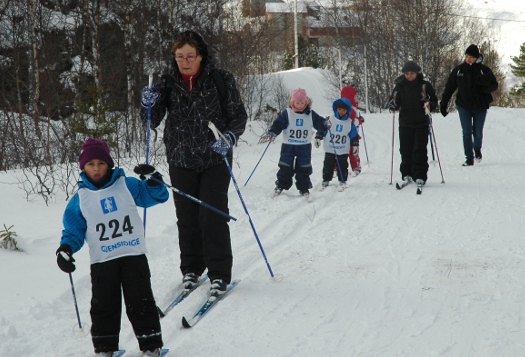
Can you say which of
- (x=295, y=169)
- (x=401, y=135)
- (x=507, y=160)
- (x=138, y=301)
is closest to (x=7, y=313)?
(x=138, y=301)

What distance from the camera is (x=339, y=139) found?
8.80 m

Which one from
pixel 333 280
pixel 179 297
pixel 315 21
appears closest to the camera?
pixel 179 297

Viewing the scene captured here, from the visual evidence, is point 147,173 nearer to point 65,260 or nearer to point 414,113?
point 65,260

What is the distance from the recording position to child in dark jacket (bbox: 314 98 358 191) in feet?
28.5

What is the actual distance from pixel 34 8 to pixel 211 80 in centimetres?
1473

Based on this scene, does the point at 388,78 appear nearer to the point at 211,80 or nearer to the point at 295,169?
the point at 295,169

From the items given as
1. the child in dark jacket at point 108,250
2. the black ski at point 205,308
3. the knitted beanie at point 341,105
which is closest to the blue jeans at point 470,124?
the knitted beanie at point 341,105

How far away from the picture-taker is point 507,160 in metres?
10.4

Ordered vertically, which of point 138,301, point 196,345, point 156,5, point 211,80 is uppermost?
point 156,5

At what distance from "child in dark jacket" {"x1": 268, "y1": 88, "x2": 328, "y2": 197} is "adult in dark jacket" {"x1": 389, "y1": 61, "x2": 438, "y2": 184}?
1.14 metres

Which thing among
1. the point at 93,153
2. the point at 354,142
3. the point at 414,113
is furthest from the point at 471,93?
the point at 93,153

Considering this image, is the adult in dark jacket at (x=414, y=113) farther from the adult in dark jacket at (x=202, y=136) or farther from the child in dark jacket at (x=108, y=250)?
the child in dark jacket at (x=108, y=250)

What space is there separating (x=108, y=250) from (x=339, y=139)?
19.8ft

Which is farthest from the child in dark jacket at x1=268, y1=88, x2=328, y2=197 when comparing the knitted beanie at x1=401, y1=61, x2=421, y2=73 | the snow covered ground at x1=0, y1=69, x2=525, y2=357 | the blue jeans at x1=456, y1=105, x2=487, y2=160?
the blue jeans at x1=456, y1=105, x2=487, y2=160
